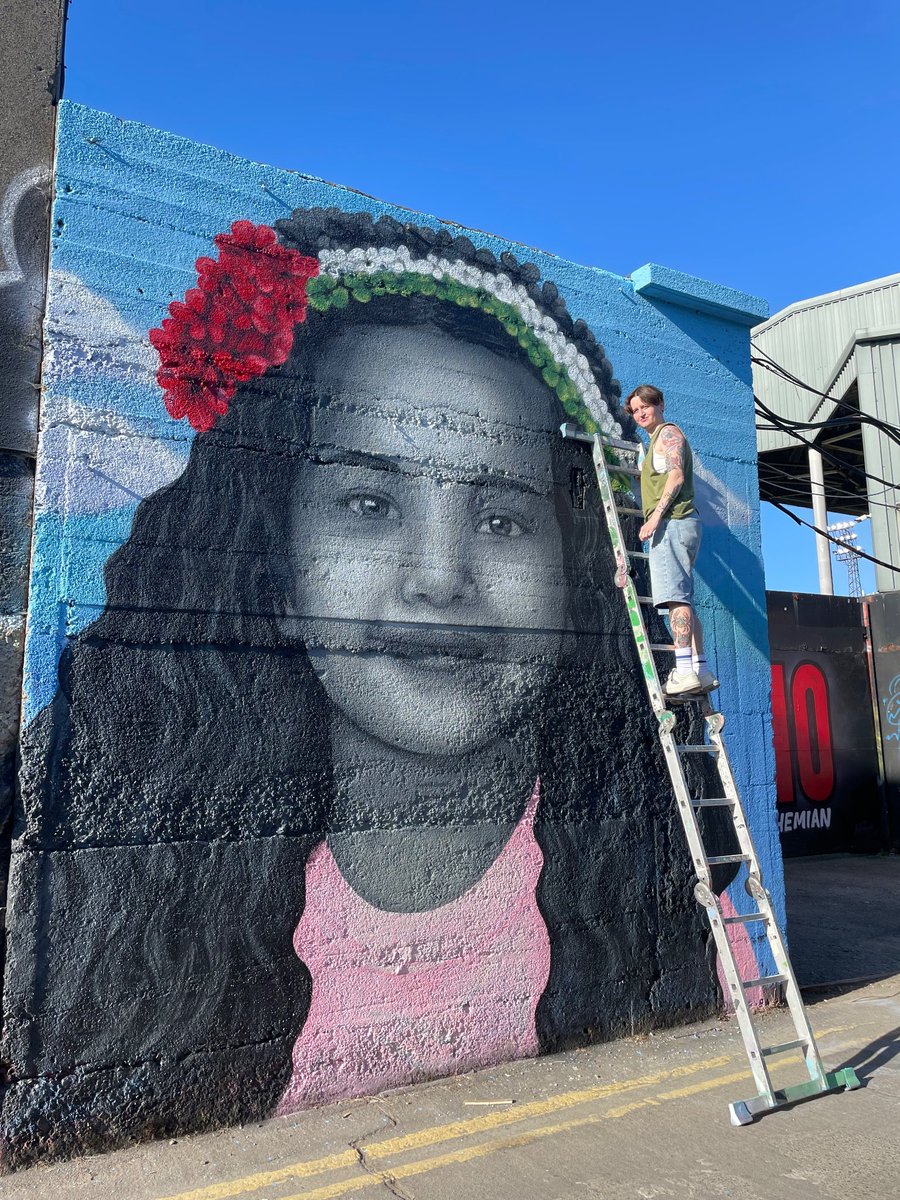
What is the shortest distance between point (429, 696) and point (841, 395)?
15.1 metres

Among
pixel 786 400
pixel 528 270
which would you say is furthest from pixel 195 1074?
pixel 786 400

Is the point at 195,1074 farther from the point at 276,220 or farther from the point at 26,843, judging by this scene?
the point at 276,220

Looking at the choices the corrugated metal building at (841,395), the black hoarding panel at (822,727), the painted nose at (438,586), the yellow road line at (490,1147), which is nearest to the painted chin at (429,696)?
the painted nose at (438,586)

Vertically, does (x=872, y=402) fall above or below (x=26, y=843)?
above

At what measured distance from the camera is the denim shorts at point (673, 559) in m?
5.11

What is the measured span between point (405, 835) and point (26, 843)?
1.73 metres

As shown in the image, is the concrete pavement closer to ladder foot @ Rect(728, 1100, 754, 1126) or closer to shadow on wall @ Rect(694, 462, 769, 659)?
ladder foot @ Rect(728, 1100, 754, 1126)

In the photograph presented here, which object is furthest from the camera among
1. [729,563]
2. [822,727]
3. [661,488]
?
[822,727]

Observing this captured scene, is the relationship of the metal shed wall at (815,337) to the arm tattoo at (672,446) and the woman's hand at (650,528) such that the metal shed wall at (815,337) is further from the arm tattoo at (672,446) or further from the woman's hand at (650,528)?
A: the woman's hand at (650,528)

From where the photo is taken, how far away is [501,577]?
511cm

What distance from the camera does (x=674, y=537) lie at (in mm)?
5191

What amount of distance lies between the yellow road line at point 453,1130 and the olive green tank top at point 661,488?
2.89 meters

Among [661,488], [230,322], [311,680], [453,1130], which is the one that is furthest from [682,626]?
[230,322]

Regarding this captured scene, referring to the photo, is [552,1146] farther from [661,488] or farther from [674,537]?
[661,488]
